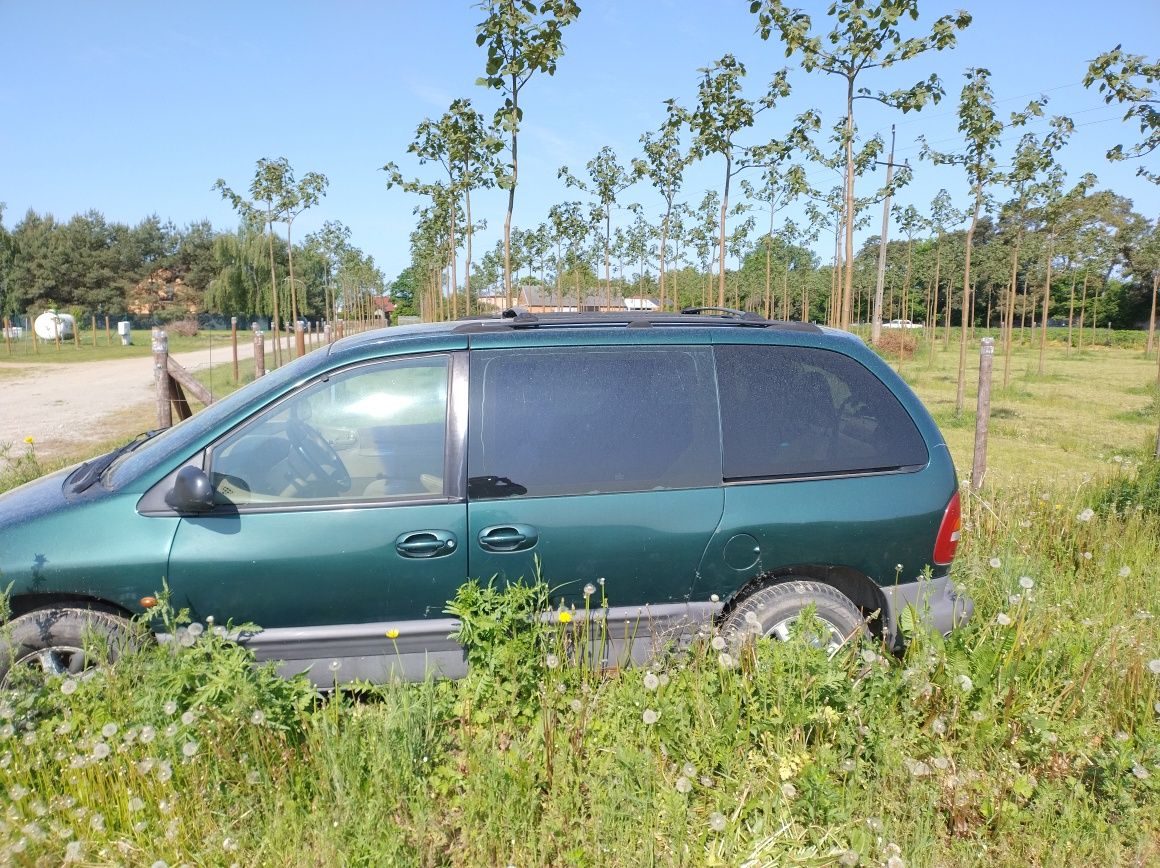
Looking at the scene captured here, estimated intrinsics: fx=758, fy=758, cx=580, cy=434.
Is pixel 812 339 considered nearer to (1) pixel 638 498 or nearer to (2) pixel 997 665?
(1) pixel 638 498

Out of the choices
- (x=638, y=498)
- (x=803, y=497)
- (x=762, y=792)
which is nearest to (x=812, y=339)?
(x=803, y=497)

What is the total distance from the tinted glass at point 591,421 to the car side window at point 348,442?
8.5 inches

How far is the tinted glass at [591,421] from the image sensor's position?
332 centimetres

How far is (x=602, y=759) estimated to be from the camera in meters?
2.68

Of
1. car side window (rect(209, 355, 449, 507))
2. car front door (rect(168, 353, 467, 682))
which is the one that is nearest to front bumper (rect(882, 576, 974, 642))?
car front door (rect(168, 353, 467, 682))

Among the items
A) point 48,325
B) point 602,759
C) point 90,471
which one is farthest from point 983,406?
point 48,325

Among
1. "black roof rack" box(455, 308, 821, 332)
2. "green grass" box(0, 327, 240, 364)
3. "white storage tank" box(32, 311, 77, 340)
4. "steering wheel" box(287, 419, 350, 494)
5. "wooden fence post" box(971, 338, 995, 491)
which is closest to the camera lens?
"steering wheel" box(287, 419, 350, 494)

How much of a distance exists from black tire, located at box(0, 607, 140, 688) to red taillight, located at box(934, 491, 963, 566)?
11.5 feet

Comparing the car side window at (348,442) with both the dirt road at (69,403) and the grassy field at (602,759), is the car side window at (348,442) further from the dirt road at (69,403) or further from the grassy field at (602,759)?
the dirt road at (69,403)

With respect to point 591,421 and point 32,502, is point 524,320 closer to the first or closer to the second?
point 591,421

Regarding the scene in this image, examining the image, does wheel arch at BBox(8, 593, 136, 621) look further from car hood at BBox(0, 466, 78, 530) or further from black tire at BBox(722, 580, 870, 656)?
black tire at BBox(722, 580, 870, 656)

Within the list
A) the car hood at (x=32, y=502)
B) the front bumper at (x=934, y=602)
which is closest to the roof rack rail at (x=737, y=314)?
the front bumper at (x=934, y=602)

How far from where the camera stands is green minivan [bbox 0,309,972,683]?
10.1 ft

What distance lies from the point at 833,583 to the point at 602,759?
1.56 metres
